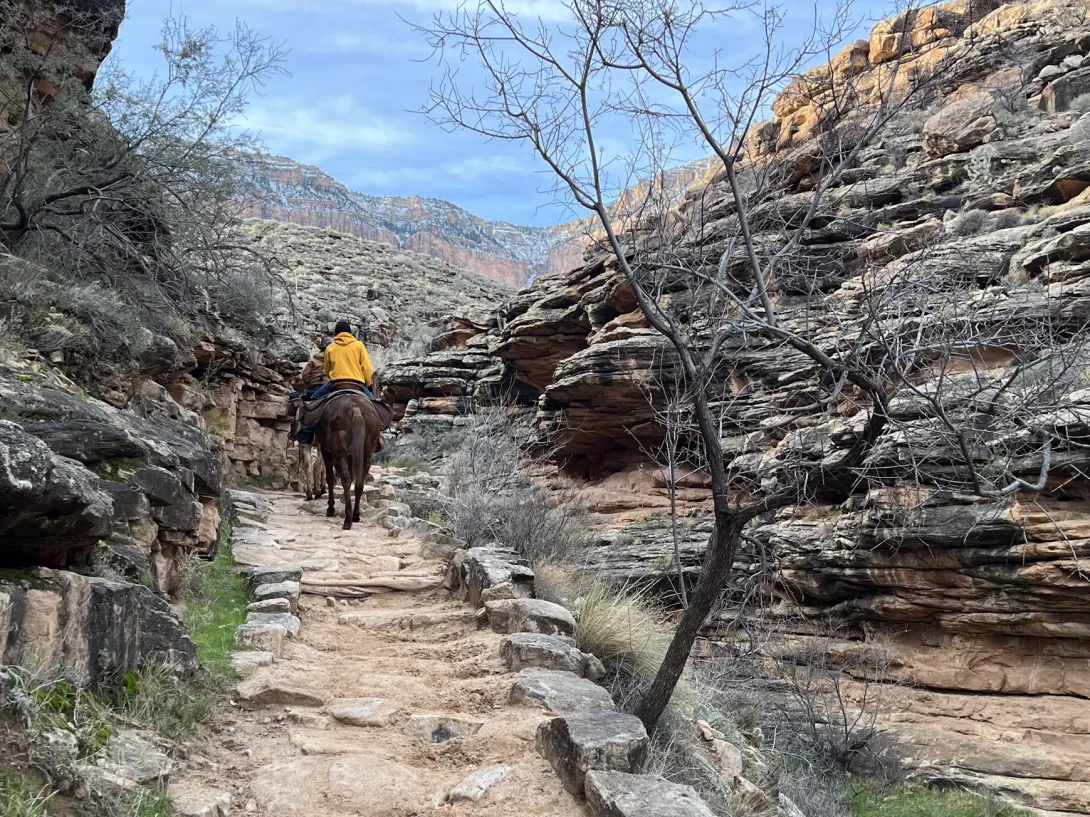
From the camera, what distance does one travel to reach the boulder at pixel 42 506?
3062mm

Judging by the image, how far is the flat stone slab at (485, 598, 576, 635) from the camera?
5.99m

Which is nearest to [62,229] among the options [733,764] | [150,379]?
[150,379]


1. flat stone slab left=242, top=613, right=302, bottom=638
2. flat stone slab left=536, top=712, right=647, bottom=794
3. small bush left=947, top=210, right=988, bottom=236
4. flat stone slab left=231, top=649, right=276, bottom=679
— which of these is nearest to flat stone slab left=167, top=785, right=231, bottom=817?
flat stone slab left=536, top=712, right=647, bottom=794

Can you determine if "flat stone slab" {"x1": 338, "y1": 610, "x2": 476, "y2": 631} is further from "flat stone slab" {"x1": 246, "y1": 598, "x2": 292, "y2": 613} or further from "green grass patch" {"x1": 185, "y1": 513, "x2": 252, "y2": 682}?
"green grass patch" {"x1": 185, "y1": 513, "x2": 252, "y2": 682}

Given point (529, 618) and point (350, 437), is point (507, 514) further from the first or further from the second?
point (529, 618)

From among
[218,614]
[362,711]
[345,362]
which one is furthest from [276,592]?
[345,362]

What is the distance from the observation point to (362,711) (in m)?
4.68

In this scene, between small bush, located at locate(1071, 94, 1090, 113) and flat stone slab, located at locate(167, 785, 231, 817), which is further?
small bush, located at locate(1071, 94, 1090, 113)

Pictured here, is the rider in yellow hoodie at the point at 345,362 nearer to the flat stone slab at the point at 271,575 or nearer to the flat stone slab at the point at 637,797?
the flat stone slab at the point at 271,575

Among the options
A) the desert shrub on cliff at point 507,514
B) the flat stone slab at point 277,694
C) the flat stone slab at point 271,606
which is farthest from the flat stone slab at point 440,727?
the desert shrub on cliff at point 507,514

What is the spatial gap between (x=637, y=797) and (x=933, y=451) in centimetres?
378

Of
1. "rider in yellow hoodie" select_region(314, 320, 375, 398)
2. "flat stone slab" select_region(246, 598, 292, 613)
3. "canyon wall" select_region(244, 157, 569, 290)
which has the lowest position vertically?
"flat stone slab" select_region(246, 598, 292, 613)

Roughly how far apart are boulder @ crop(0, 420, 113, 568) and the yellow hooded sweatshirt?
322 inches

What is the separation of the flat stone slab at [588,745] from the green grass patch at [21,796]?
210cm
